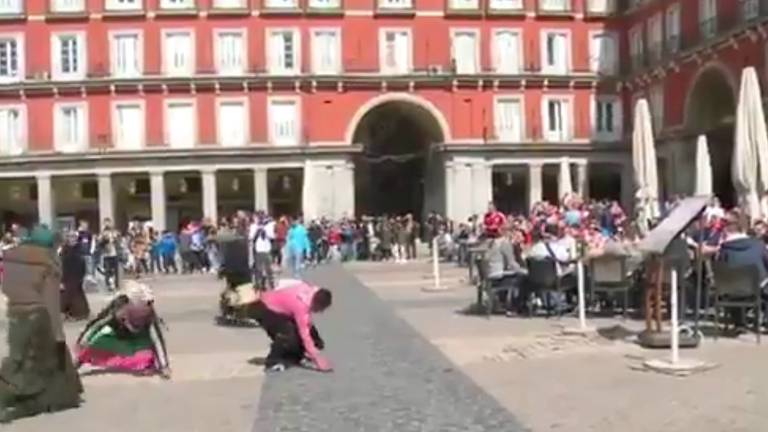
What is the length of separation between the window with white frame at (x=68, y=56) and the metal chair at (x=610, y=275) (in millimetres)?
38695

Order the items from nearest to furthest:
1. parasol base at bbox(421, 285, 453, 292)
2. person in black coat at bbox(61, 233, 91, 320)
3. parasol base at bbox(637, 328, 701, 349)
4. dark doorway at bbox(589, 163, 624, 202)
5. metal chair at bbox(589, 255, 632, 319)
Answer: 1. parasol base at bbox(637, 328, 701, 349)
2. metal chair at bbox(589, 255, 632, 319)
3. person in black coat at bbox(61, 233, 91, 320)
4. parasol base at bbox(421, 285, 453, 292)
5. dark doorway at bbox(589, 163, 624, 202)

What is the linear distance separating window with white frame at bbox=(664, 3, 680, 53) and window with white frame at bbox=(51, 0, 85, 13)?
26.5m

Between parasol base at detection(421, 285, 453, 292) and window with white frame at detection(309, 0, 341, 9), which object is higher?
window with white frame at detection(309, 0, 341, 9)

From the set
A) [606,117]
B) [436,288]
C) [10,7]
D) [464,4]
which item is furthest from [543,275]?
[10,7]

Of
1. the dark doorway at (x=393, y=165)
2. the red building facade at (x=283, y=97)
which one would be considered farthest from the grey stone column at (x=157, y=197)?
the dark doorway at (x=393, y=165)

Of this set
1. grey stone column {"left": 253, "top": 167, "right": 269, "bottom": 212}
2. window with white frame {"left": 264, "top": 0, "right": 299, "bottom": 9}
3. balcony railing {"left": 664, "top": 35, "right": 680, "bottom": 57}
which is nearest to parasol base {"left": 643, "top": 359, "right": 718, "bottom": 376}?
balcony railing {"left": 664, "top": 35, "right": 680, "bottom": 57}

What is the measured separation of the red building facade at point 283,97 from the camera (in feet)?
167

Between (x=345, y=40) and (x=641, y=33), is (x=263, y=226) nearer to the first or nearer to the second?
(x=345, y=40)

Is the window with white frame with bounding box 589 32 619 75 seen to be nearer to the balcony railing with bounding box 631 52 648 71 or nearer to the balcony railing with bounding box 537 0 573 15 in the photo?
the balcony railing with bounding box 631 52 648 71

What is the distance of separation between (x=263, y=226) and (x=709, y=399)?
52.1 ft

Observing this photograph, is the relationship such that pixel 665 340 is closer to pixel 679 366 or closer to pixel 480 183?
pixel 679 366

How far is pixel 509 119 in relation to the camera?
53312mm

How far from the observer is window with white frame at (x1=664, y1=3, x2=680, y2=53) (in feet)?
155

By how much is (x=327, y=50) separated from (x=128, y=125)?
986 centimetres
